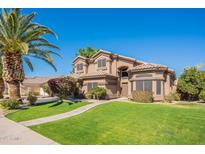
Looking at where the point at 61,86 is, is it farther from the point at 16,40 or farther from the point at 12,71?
the point at 16,40

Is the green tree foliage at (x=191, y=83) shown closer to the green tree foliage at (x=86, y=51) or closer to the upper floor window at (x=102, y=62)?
the upper floor window at (x=102, y=62)

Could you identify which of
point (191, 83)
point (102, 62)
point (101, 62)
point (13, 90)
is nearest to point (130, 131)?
point (13, 90)

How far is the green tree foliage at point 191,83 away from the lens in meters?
20.7

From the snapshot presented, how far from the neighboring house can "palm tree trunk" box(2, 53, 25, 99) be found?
1017 centimetres

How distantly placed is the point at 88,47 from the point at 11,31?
3309 cm

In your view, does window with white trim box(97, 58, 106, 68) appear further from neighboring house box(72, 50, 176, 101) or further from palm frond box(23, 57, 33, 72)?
palm frond box(23, 57, 33, 72)

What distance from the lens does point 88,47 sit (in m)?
49.1

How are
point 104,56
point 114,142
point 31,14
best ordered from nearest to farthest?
point 114,142
point 31,14
point 104,56

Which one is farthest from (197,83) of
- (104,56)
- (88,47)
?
(88,47)

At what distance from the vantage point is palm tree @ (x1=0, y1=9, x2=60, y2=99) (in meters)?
16.6

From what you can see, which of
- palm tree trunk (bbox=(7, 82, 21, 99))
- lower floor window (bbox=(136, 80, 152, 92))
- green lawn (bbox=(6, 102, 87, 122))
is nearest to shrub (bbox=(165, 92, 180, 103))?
lower floor window (bbox=(136, 80, 152, 92))

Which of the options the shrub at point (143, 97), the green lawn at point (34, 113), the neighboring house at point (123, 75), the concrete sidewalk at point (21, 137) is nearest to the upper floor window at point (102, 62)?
the neighboring house at point (123, 75)
